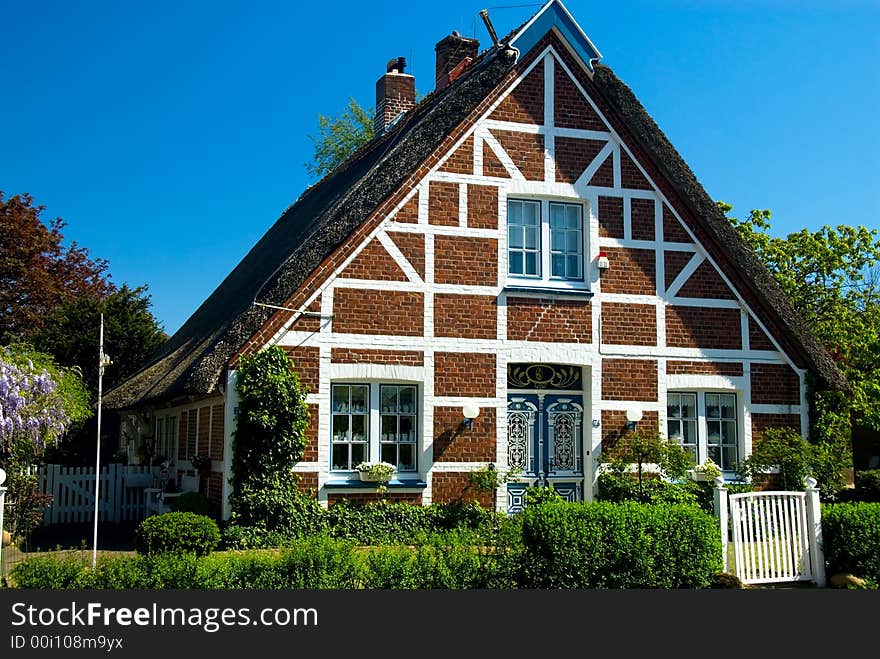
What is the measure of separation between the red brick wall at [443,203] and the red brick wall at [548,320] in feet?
5.30

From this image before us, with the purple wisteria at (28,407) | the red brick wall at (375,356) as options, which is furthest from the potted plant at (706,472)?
the purple wisteria at (28,407)

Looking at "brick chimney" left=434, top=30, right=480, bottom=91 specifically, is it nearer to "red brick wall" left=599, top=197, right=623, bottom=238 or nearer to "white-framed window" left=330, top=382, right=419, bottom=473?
"red brick wall" left=599, top=197, right=623, bottom=238

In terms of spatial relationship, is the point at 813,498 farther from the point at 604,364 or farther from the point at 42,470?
the point at 42,470

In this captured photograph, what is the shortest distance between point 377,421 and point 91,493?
7606 mm

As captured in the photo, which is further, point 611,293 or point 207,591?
point 611,293

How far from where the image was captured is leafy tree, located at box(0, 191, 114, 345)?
3095cm

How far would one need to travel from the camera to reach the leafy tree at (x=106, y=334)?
24328 mm

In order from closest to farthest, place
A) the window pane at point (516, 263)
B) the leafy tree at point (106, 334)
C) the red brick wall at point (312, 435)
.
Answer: the red brick wall at point (312, 435)
the window pane at point (516, 263)
the leafy tree at point (106, 334)

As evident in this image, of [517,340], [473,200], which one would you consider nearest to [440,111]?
[473,200]

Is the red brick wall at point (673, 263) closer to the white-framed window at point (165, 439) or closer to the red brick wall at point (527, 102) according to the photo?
the red brick wall at point (527, 102)

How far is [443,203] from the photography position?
1534cm

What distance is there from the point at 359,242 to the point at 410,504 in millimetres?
4011

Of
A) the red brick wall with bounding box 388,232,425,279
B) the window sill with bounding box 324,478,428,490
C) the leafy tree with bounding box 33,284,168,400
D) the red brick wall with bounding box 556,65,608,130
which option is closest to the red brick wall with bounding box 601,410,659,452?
the window sill with bounding box 324,478,428,490

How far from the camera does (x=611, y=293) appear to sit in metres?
16.0
